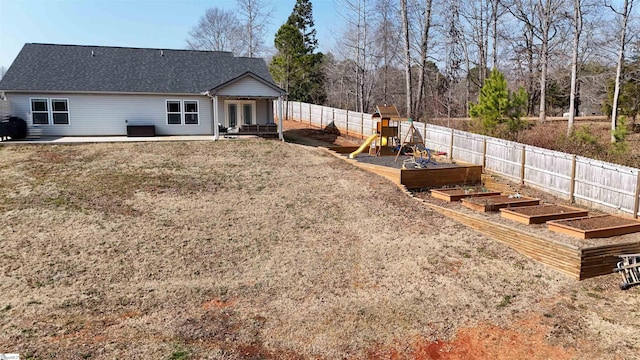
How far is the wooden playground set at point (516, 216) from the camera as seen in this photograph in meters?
8.58

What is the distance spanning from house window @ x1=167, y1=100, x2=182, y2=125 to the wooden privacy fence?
36.1 feet

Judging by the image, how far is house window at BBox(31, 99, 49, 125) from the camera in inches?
792

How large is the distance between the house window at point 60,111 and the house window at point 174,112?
14.6ft

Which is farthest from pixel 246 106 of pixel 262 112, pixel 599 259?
pixel 599 259

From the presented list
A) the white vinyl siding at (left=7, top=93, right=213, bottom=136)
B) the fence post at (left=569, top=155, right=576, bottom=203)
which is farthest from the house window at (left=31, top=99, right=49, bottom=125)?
the fence post at (left=569, top=155, right=576, bottom=203)

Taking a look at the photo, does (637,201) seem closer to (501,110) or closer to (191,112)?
(501,110)

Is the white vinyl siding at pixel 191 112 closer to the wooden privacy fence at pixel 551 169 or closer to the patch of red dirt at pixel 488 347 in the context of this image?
the wooden privacy fence at pixel 551 169

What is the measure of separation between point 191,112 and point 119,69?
14.6ft

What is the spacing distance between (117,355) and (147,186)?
314 inches

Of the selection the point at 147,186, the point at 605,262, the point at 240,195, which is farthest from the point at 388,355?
the point at 147,186

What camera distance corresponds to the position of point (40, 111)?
20234 millimetres

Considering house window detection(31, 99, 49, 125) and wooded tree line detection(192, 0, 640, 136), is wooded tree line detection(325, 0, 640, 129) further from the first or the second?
house window detection(31, 99, 49, 125)

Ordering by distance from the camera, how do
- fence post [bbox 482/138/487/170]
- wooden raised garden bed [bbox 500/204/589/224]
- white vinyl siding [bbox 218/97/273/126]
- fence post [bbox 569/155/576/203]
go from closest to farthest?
wooden raised garden bed [bbox 500/204/589/224], fence post [bbox 569/155/576/203], fence post [bbox 482/138/487/170], white vinyl siding [bbox 218/97/273/126]

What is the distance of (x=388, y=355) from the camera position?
6.20 metres
